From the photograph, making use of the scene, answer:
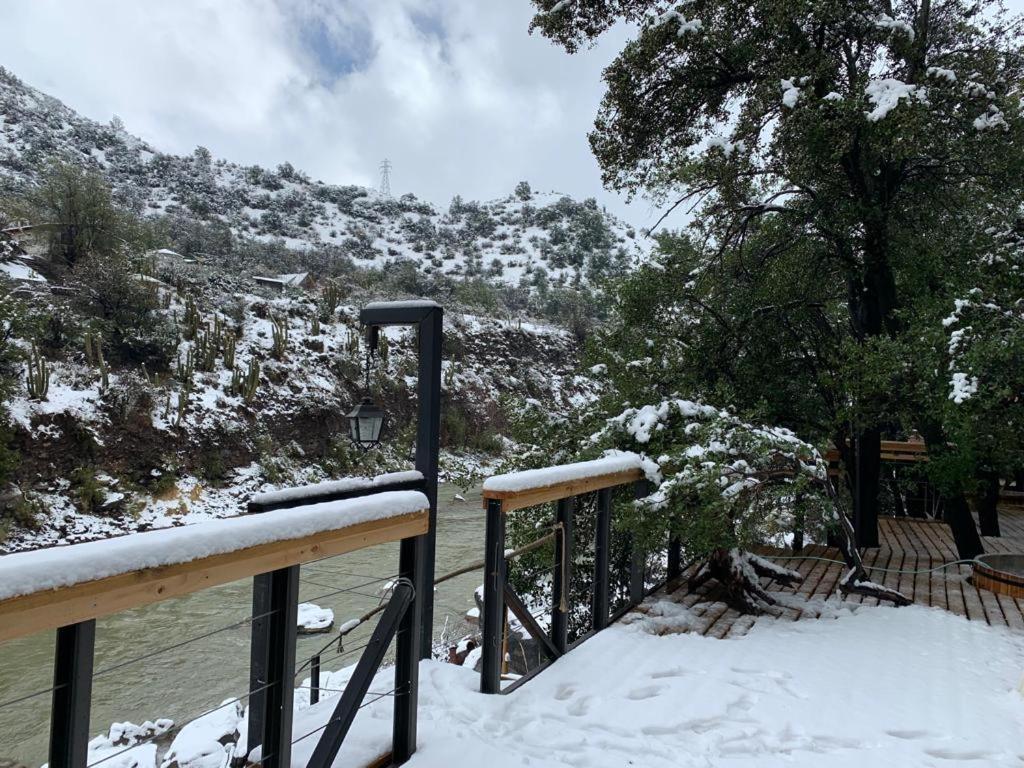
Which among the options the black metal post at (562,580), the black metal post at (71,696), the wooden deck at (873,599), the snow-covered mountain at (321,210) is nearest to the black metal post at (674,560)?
the wooden deck at (873,599)

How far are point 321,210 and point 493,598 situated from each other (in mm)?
36212

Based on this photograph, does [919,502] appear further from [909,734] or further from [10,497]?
[10,497]

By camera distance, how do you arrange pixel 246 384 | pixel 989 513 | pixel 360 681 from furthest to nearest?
pixel 246 384, pixel 989 513, pixel 360 681

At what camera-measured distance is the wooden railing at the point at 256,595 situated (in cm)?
105

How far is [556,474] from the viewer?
9.16ft

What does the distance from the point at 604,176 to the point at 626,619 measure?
15.5 feet

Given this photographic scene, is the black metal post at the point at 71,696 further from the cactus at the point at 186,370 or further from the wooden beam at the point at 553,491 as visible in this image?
the cactus at the point at 186,370

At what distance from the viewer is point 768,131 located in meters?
6.01

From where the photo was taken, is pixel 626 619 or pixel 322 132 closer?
pixel 626 619

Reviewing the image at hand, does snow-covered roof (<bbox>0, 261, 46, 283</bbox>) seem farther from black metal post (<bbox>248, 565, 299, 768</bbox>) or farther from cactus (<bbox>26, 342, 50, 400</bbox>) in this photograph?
black metal post (<bbox>248, 565, 299, 768</bbox>)

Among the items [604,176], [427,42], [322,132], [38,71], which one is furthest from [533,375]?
[38,71]

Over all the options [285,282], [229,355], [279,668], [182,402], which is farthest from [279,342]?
[279,668]

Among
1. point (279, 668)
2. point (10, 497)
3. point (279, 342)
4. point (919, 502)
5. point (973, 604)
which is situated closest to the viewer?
point (279, 668)

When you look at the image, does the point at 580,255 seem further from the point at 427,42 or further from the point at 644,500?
the point at 644,500
